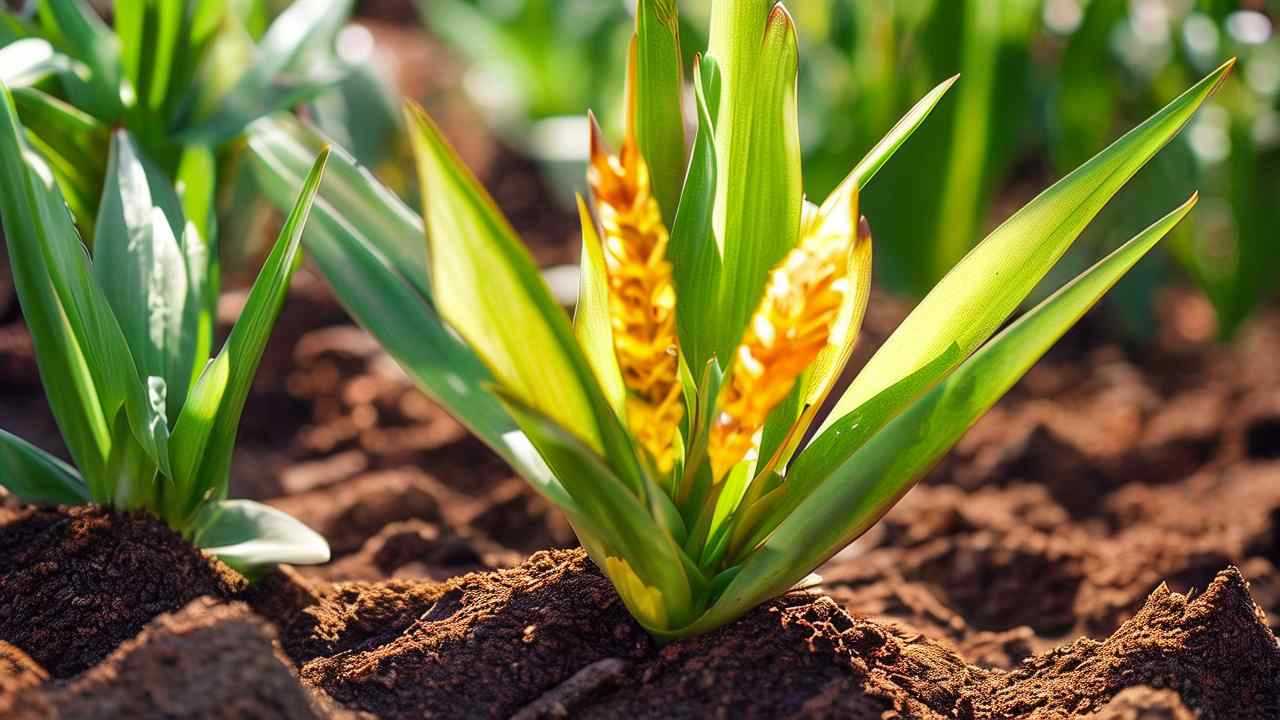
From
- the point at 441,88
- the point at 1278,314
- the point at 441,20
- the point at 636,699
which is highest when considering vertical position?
the point at 636,699

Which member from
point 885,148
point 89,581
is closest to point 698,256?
point 885,148

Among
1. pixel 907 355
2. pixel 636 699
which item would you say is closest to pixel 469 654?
pixel 636 699

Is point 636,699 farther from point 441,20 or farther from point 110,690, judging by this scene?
point 441,20

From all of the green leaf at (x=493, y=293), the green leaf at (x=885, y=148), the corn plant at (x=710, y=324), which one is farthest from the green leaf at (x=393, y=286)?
the green leaf at (x=885, y=148)

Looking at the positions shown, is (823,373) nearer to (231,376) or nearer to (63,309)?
(231,376)

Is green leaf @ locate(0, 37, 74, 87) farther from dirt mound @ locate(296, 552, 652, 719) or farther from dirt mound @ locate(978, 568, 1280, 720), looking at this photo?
dirt mound @ locate(978, 568, 1280, 720)

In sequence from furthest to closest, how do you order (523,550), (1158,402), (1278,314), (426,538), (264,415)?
(1278,314), (1158,402), (264,415), (523,550), (426,538)

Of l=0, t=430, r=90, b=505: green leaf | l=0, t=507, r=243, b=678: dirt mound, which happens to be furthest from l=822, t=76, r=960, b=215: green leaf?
l=0, t=430, r=90, b=505: green leaf

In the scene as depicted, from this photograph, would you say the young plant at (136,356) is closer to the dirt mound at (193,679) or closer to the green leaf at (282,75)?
the green leaf at (282,75)
